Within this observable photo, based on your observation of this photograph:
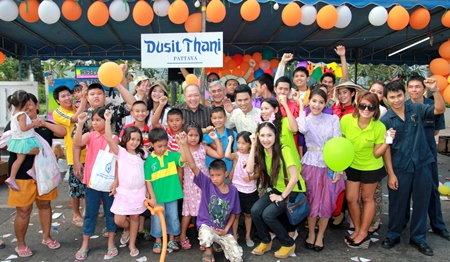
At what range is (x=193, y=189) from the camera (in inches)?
132

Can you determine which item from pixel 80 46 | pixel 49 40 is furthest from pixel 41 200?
pixel 80 46

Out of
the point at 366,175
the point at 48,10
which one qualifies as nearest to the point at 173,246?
the point at 366,175

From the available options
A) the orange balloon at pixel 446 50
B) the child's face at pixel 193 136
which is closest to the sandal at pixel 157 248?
the child's face at pixel 193 136

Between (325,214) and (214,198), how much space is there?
111 cm

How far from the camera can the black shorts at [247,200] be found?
10.9 ft

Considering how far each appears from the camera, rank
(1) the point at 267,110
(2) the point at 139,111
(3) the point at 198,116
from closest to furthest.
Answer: (1) the point at 267,110
(2) the point at 139,111
(3) the point at 198,116

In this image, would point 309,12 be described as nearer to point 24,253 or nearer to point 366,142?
point 366,142

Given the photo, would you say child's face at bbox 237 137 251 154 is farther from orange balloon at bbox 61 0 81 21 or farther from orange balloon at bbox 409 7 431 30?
orange balloon at bbox 409 7 431 30

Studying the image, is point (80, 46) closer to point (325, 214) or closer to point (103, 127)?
point (103, 127)

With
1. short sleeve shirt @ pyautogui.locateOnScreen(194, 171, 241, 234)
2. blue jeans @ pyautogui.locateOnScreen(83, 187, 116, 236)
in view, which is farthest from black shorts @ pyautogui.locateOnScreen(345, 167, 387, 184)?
blue jeans @ pyautogui.locateOnScreen(83, 187, 116, 236)

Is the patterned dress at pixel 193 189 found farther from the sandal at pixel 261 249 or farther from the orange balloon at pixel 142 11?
the orange balloon at pixel 142 11

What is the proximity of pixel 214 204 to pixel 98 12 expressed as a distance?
349 cm

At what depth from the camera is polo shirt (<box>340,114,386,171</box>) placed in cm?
316

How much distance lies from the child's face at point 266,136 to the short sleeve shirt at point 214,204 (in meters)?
0.57
